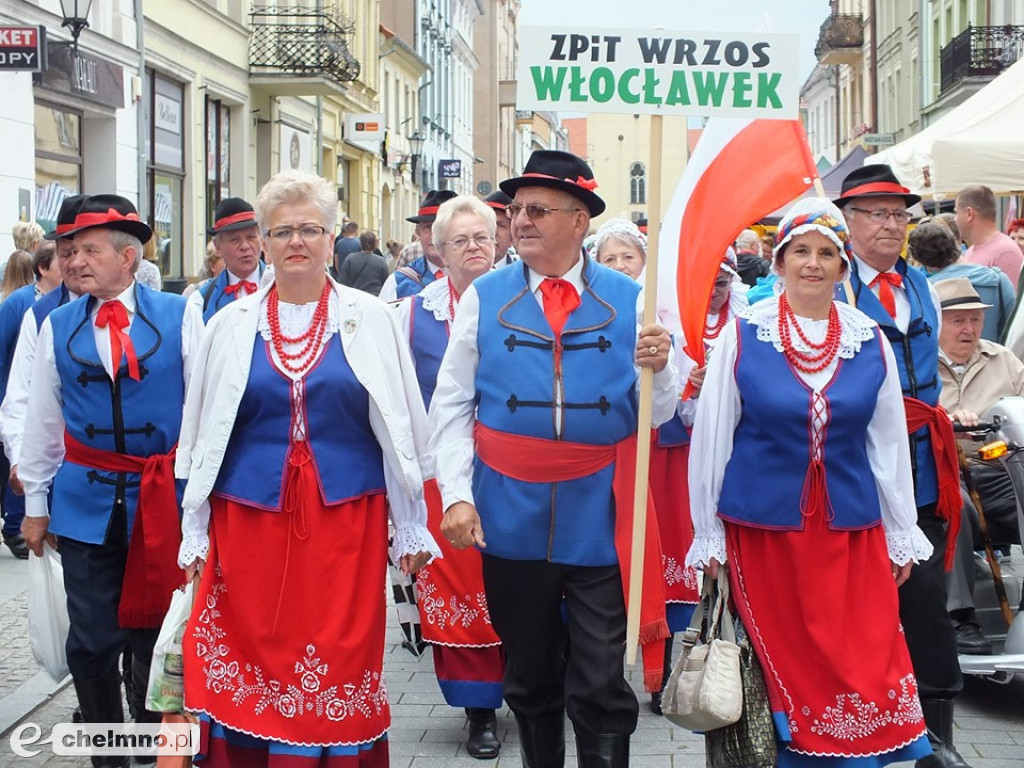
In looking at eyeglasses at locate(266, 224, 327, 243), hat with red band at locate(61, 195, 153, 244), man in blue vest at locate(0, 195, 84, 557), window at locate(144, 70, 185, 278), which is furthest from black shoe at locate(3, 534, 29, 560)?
window at locate(144, 70, 185, 278)

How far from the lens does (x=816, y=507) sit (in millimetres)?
4660

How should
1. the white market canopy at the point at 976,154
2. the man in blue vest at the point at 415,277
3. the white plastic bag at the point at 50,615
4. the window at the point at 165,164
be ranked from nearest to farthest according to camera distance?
the white plastic bag at the point at 50,615 < the man in blue vest at the point at 415,277 < the white market canopy at the point at 976,154 < the window at the point at 165,164

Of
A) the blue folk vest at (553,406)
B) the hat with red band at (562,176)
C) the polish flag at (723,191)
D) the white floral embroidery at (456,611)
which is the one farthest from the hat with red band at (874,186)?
the white floral embroidery at (456,611)

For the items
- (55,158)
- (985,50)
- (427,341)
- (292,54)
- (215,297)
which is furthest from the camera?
(985,50)

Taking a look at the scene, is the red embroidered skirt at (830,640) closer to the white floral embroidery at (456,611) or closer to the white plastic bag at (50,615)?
the white floral embroidery at (456,611)

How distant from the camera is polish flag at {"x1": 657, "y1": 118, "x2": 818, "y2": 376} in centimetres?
538

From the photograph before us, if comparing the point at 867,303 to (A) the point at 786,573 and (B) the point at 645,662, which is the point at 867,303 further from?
(B) the point at 645,662

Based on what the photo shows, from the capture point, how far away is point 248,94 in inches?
1062

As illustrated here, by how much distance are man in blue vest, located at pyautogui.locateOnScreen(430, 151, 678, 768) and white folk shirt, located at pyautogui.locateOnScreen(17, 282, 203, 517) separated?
1.16m

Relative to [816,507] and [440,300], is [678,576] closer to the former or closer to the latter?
[440,300]

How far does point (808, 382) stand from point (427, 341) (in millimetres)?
2188

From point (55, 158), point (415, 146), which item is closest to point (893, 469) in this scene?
point (55, 158)

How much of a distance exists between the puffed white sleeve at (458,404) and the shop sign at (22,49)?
8356mm

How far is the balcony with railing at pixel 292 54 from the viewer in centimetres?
2711
